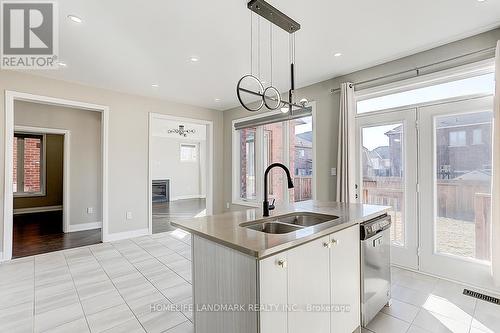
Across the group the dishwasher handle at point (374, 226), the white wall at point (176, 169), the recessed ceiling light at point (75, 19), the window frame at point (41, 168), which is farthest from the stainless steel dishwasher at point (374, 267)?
the white wall at point (176, 169)

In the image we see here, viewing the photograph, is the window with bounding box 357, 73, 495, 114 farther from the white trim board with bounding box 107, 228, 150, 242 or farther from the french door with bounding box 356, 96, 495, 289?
the white trim board with bounding box 107, 228, 150, 242

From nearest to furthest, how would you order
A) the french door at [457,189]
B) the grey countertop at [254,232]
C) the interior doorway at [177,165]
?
1. the grey countertop at [254,232]
2. the french door at [457,189]
3. the interior doorway at [177,165]

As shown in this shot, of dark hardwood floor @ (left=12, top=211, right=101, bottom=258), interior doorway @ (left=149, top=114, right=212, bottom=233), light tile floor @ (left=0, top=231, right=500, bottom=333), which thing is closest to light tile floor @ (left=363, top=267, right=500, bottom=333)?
A: light tile floor @ (left=0, top=231, right=500, bottom=333)

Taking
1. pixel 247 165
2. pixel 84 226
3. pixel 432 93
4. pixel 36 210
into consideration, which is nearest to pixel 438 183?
pixel 432 93

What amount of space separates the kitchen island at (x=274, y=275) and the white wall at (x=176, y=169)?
8.87m

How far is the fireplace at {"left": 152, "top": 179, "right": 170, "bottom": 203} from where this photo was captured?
996 cm

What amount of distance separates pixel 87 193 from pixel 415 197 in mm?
6317

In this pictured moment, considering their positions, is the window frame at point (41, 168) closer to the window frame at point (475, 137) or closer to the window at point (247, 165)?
the window at point (247, 165)

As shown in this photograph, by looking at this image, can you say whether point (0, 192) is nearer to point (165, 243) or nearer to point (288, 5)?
point (165, 243)

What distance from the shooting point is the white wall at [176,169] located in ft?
32.9

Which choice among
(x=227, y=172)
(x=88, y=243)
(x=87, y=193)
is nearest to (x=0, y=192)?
(x=88, y=243)

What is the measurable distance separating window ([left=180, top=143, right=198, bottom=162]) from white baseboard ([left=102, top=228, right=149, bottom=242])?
6.20m

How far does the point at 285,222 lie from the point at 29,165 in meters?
8.50

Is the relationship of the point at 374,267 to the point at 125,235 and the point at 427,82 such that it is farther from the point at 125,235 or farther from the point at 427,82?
the point at 125,235
